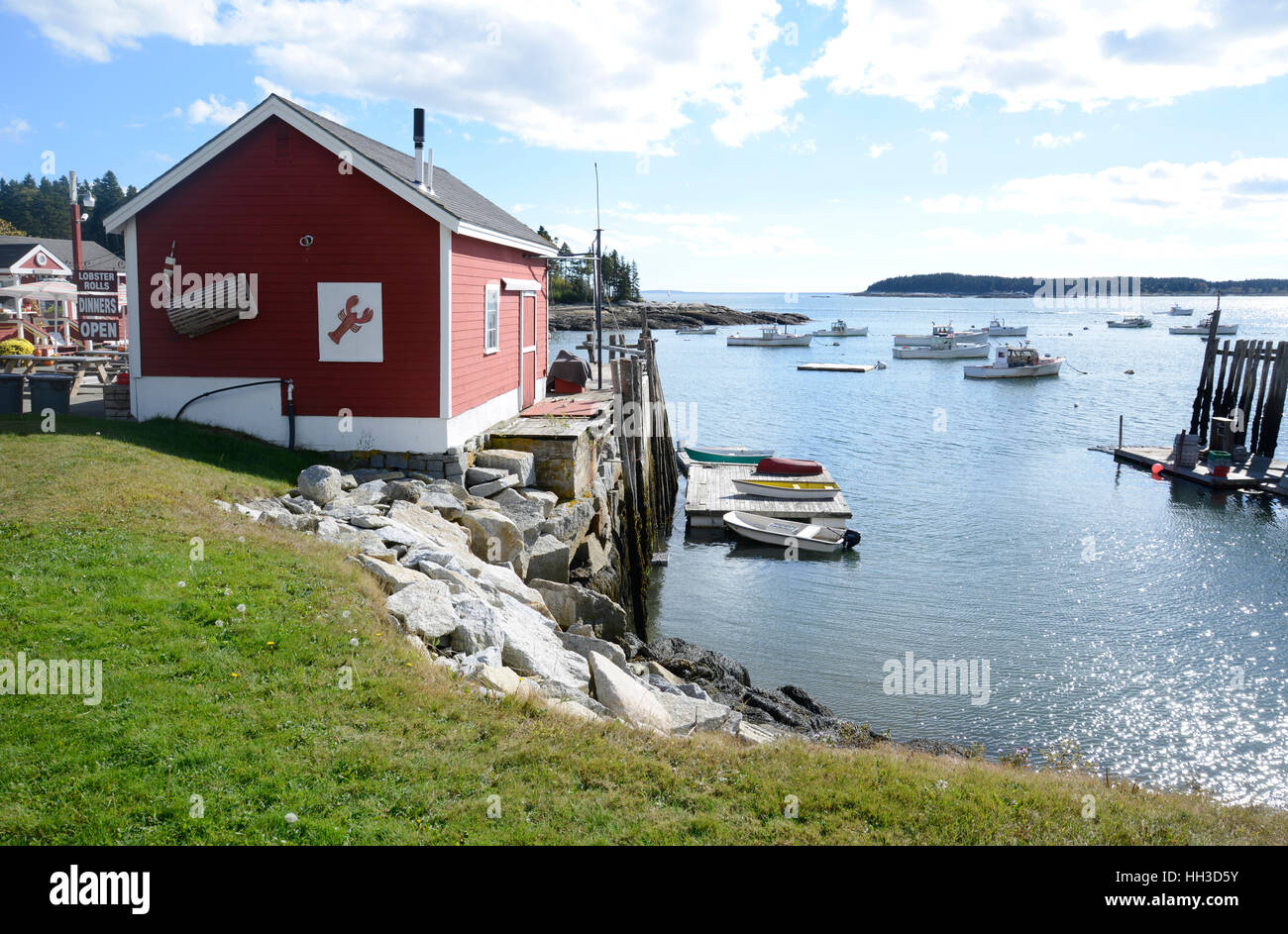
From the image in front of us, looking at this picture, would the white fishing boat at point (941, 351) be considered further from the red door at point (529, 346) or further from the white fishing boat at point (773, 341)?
the red door at point (529, 346)

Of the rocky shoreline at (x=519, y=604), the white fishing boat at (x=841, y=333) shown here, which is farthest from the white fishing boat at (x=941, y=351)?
the rocky shoreline at (x=519, y=604)

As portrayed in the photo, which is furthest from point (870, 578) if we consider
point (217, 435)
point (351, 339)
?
point (217, 435)

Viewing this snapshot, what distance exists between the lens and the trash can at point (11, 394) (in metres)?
16.9

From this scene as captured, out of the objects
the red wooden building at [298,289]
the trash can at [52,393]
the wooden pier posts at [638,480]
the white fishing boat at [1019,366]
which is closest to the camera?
the red wooden building at [298,289]

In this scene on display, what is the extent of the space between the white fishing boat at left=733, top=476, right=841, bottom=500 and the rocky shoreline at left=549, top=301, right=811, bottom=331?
3713 inches

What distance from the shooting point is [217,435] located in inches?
622

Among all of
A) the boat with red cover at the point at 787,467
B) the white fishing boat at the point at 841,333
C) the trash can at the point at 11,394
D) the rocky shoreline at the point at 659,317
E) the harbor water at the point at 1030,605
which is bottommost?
the harbor water at the point at 1030,605

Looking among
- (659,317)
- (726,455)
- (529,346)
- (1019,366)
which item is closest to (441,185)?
(529,346)

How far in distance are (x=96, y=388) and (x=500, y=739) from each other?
20614 mm

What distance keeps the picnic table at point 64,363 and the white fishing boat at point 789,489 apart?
16930 millimetres

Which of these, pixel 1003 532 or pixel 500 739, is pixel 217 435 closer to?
pixel 500 739

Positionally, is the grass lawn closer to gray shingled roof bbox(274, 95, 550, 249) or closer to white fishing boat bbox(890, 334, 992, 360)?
gray shingled roof bbox(274, 95, 550, 249)

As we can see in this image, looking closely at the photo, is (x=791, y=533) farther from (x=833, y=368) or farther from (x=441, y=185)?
(x=833, y=368)

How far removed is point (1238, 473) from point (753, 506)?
18.4 m
